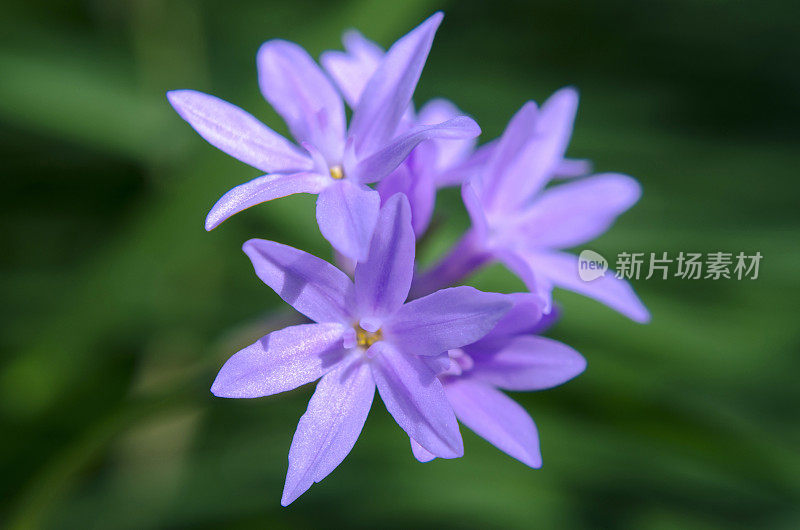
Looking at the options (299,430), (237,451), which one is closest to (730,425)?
(299,430)

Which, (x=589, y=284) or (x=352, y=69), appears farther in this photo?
(x=352, y=69)

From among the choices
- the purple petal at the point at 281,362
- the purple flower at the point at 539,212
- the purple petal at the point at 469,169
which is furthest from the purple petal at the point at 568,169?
the purple petal at the point at 281,362

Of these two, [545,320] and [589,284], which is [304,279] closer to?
[545,320]
